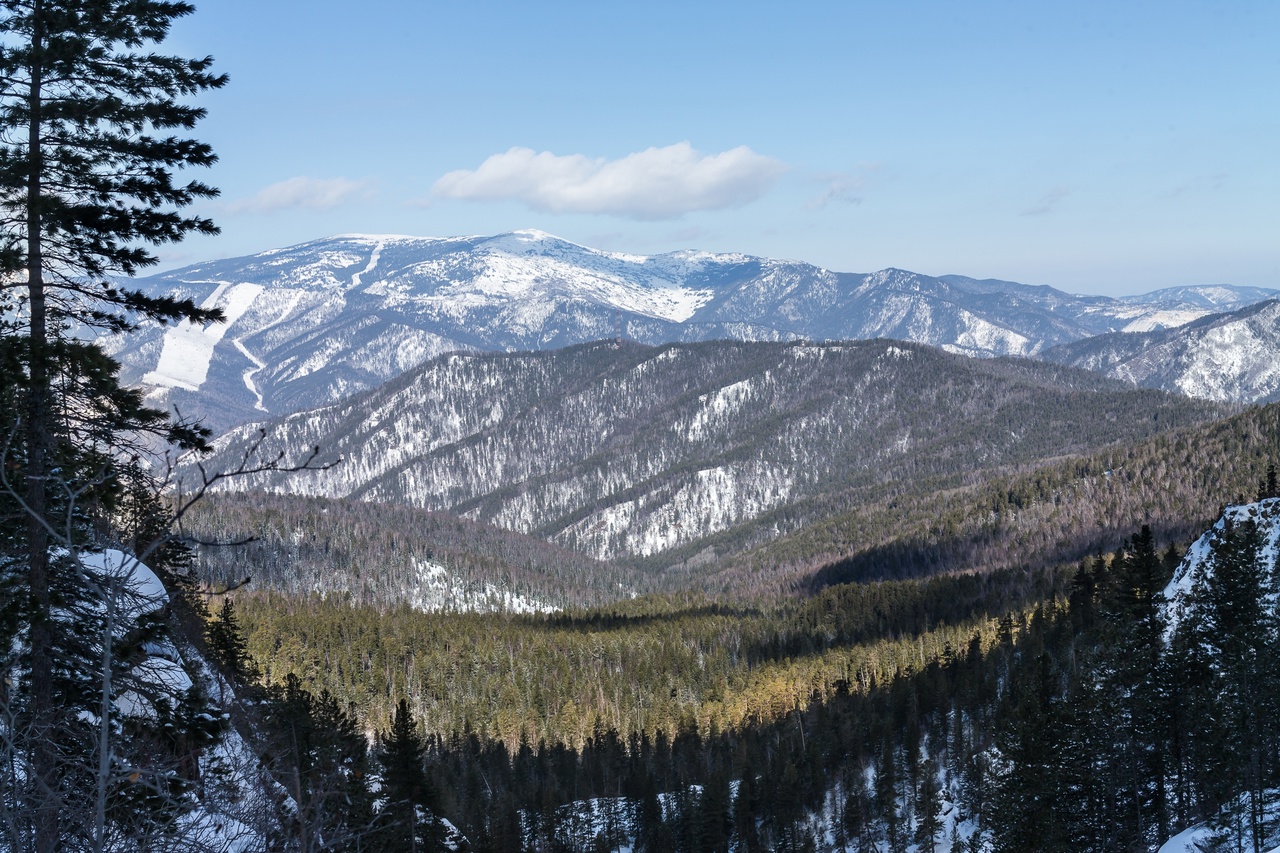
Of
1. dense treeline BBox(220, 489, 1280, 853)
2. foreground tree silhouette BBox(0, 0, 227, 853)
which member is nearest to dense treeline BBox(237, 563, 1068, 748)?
dense treeline BBox(220, 489, 1280, 853)

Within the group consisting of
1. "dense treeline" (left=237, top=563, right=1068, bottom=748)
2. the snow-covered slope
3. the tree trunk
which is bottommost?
"dense treeline" (left=237, top=563, right=1068, bottom=748)

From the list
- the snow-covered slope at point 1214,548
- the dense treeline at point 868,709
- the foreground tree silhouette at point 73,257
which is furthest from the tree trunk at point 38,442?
the snow-covered slope at point 1214,548

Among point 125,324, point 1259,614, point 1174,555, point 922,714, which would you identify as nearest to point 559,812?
point 922,714

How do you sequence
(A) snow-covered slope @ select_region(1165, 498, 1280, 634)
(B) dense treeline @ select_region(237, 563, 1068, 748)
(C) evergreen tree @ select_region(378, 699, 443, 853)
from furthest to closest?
(B) dense treeline @ select_region(237, 563, 1068, 748)
(A) snow-covered slope @ select_region(1165, 498, 1280, 634)
(C) evergreen tree @ select_region(378, 699, 443, 853)

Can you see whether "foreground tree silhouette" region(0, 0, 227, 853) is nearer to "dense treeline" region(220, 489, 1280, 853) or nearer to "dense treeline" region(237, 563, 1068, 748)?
"dense treeline" region(220, 489, 1280, 853)

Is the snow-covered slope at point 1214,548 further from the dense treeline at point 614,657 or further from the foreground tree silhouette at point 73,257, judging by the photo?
the foreground tree silhouette at point 73,257

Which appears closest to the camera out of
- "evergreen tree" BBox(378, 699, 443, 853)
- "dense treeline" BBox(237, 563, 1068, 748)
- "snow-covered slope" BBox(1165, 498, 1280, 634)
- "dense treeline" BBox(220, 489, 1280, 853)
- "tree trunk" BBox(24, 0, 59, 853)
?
"tree trunk" BBox(24, 0, 59, 853)

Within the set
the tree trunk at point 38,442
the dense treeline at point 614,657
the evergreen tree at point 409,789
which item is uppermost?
the tree trunk at point 38,442

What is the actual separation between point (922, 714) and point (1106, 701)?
55.1m

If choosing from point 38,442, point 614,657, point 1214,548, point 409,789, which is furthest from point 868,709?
point 38,442

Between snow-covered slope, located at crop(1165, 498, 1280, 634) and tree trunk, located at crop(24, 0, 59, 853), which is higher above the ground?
tree trunk, located at crop(24, 0, 59, 853)

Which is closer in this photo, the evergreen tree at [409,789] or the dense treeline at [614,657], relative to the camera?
the evergreen tree at [409,789]

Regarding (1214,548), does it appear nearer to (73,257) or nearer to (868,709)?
(868,709)

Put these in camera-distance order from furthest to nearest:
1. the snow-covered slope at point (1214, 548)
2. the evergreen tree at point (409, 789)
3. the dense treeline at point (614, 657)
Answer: the dense treeline at point (614, 657), the snow-covered slope at point (1214, 548), the evergreen tree at point (409, 789)
